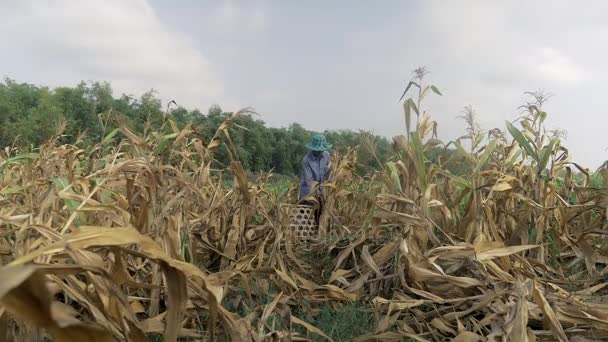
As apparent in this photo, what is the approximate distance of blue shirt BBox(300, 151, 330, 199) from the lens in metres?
4.45

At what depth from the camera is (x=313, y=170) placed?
179 inches

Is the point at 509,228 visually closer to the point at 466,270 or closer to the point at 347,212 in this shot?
the point at 466,270

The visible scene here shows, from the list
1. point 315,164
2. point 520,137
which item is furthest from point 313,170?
point 520,137

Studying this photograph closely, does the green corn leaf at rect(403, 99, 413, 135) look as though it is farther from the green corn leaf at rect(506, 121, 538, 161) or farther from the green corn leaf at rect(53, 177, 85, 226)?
the green corn leaf at rect(53, 177, 85, 226)

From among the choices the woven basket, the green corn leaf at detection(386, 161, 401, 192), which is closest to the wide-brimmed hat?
the woven basket

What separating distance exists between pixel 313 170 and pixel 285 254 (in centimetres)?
193

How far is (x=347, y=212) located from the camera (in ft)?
12.7

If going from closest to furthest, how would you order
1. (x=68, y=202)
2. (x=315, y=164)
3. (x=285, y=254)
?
(x=68, y=202) < (x=285, y=254) < (x=315, y=164)

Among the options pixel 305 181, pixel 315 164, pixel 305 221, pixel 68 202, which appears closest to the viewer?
pixel 68 202

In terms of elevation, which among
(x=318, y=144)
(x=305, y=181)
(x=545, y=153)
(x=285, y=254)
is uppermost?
(x=318, y=144)

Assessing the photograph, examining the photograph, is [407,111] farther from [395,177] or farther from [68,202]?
[68,202]

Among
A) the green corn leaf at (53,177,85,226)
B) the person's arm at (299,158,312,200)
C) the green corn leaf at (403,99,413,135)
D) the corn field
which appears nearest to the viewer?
the corn field

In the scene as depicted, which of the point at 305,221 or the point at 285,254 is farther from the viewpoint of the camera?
the point at 305,221

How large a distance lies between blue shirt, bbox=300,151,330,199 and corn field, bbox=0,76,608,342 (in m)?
1.36
